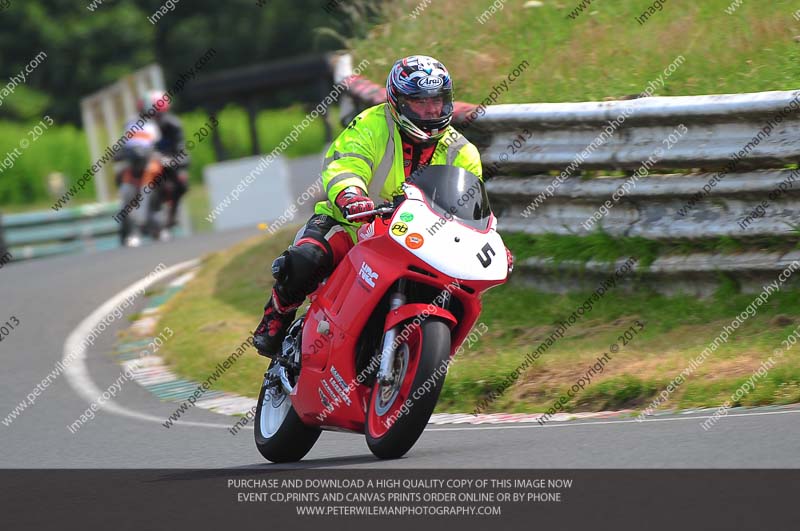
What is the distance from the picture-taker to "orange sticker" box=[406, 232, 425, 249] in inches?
241

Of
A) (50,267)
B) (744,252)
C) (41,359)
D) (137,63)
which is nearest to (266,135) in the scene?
(137,63)

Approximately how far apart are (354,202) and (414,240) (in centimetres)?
43

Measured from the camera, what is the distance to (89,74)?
1954 inches

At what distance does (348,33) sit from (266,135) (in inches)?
1250

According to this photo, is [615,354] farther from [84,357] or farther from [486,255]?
[84,357]

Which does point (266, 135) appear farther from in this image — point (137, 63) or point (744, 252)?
point (744, 252)

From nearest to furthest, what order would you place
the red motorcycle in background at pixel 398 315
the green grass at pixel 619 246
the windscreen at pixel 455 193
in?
the red motorcycle in background at pixel 398 315, the windscreen at pixel 455 193, the green grass at pixel 619 246

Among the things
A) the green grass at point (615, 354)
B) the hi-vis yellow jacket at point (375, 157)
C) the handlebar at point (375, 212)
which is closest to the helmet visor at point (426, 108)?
the hi-vis yellow jacket at point (375, 157)

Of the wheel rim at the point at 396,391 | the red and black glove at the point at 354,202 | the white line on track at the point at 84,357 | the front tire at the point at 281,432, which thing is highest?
the red and black glove at the point at 354,202

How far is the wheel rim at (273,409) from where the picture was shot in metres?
7.03

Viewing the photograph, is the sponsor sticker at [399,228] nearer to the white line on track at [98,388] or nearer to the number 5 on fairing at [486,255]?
the number 5 on fairing at [486,255]

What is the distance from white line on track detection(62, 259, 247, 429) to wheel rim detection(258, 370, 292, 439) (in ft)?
3.52

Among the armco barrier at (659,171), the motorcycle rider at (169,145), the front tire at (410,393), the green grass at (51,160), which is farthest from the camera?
the green grass at (51,160)

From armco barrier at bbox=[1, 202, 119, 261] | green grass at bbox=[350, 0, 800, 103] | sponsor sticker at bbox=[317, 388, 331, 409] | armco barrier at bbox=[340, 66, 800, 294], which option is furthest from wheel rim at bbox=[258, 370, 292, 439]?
armco barrier at bbox=[1, 202, 119, 261]
